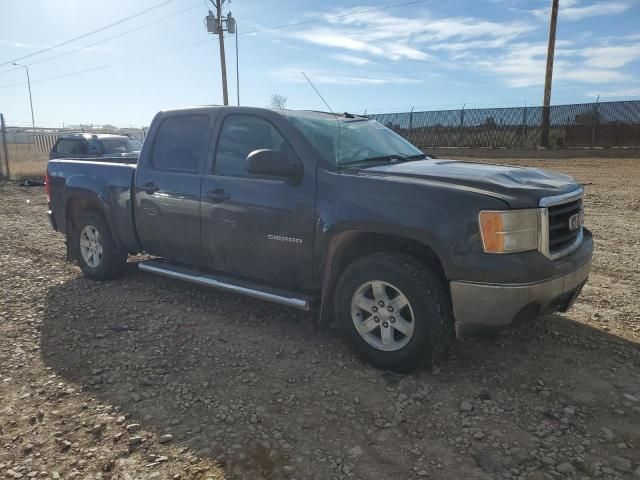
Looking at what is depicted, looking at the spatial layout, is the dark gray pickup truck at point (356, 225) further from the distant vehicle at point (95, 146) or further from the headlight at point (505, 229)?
the distant vehicle at point (95, 146)

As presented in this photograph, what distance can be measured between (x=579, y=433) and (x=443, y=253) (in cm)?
126

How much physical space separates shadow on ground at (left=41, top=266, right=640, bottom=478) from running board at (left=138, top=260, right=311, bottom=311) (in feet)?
1.16

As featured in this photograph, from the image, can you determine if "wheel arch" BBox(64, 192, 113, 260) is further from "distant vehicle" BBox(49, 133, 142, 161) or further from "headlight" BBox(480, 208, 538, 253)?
"distant vehicle" BBox(49, 133, 142, 161)

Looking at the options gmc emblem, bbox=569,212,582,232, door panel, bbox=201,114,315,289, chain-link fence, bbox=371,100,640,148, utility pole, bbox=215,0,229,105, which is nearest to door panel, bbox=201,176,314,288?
door panel, bbox=201,114,315,289

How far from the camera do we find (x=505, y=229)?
3139 millimetres

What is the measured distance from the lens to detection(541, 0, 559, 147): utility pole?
74.5ft

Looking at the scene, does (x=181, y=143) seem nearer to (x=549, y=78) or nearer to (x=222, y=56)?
(x=549, y=78)

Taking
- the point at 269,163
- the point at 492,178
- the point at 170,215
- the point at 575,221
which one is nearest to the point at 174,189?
the point at 170,215

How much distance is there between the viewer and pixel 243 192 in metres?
4.23

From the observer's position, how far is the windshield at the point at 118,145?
13.1m

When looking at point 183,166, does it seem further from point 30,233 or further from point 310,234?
point 30,233

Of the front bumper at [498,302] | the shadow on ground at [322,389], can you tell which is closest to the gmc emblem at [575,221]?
the front bumper at [498,302]

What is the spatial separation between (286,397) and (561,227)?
2.13 meters

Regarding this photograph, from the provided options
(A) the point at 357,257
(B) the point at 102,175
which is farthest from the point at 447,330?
(B) the point at 102,175
